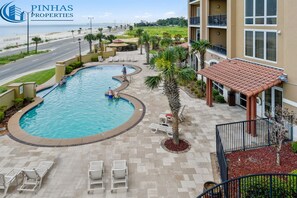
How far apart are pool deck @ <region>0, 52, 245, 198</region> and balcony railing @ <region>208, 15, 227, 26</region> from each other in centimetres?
922

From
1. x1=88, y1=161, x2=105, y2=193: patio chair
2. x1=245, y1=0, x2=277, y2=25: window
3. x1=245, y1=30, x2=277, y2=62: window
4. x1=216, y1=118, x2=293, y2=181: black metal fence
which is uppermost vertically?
x1=245, y1=0, x2=277, y2=25: window

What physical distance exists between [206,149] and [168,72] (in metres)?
4.40

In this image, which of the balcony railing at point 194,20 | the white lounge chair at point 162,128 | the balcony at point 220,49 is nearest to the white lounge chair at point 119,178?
the white lounge chair at point 162,128

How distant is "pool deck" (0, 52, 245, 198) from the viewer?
1134 cm

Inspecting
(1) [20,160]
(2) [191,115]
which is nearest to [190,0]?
(2) [191,115]

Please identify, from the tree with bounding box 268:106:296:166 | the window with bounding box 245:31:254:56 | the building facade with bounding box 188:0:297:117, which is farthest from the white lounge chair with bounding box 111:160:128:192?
the window with bounding box 245:31:254:56

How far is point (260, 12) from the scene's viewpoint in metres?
18.5

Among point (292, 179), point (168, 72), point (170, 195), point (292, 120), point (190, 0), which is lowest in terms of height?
point (170, 195)

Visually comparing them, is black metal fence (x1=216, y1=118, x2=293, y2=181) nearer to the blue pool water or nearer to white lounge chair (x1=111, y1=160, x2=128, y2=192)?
white lounge chair (x1=111, y1=160, x2=128, y2=192)

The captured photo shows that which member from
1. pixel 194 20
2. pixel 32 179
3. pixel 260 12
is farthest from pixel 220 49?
pixel 32 179

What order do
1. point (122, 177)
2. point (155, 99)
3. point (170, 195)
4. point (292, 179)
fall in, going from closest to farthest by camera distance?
1. point (292, 179)
2. point (170, 195)
3. point (122, 177)
4. point (155, 99)

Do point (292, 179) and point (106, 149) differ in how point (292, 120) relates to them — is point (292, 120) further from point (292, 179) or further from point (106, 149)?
point (106, 149)

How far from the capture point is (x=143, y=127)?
18.5 m

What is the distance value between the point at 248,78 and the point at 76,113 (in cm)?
1314
